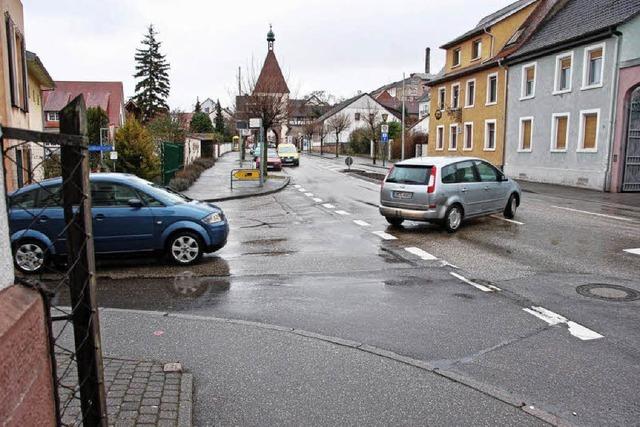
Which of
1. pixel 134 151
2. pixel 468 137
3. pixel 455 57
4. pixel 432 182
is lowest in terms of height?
pixel 432 182

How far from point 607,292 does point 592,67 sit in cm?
2126

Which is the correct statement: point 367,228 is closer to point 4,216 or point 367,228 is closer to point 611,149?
point 4,216

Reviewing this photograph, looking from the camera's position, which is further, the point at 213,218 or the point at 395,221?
the point at 395,221

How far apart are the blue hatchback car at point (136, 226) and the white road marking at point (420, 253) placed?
3.50 meters

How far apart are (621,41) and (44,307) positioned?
85.4 ft

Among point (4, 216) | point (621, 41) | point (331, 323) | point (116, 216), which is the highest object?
point (621, 41)

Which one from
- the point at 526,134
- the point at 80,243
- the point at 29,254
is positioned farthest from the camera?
the point at 526,134

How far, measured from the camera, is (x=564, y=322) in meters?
6.10

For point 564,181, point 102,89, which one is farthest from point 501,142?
point 102,89

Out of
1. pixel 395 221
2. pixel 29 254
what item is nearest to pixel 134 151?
pixel 395 221

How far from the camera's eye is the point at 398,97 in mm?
119625

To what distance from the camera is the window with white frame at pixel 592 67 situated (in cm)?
2465

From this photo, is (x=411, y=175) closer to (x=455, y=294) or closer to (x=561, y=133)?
(x=455, y=294)

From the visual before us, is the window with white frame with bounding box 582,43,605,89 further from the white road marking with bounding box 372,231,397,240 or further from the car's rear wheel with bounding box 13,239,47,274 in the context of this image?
the car's rear wheel with bounding box 13,239,47,274
